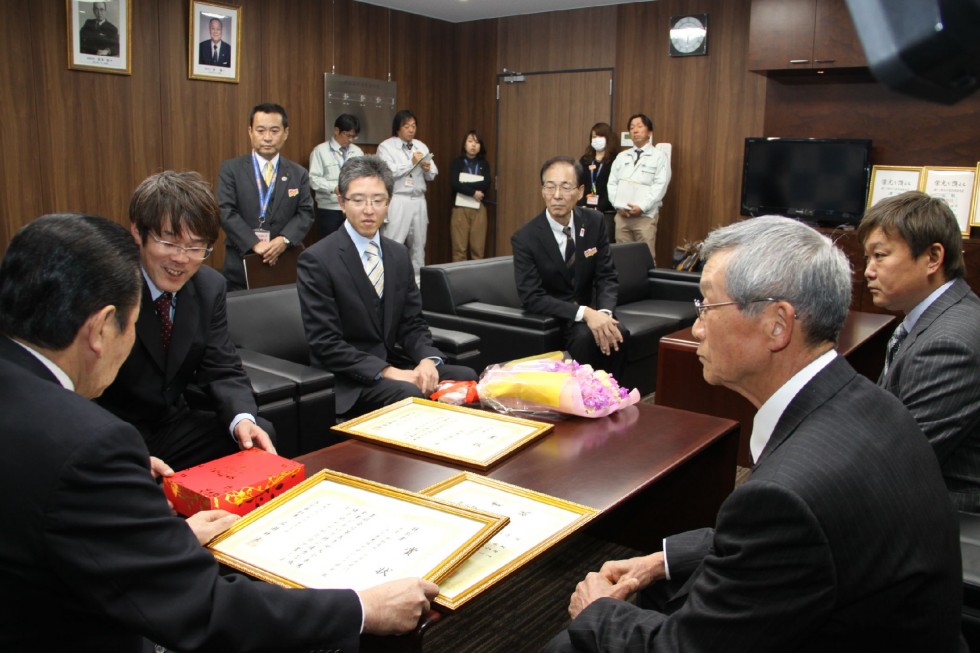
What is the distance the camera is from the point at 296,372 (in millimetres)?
2697

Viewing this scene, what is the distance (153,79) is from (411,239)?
2.67 m

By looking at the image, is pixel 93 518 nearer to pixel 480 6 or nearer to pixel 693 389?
pixel 693 389

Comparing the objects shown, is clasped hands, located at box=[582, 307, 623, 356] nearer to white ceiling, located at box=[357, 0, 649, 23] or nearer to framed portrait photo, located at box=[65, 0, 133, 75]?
framed portrait photo, located at box=[65, 0, 133, 75]

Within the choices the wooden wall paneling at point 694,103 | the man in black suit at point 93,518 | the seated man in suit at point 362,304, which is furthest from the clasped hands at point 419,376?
the wooden wall paneling at point 694,103

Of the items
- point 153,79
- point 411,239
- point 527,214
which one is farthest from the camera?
point 527,214

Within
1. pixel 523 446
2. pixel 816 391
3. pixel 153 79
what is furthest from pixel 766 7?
pixel 816 391

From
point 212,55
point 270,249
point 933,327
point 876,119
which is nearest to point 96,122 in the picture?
point 212,55

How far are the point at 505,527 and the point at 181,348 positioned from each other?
1.21m

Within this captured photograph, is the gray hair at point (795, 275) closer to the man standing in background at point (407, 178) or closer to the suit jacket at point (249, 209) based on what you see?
the suit jacket at point (249, 209)

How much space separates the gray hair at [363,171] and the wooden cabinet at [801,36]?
13.5 feet

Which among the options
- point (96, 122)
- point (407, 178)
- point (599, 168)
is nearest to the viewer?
point (96, 122)

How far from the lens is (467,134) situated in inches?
339

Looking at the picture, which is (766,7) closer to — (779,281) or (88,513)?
(779,281)

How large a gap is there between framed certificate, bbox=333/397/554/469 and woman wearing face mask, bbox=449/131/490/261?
601 centimetres
